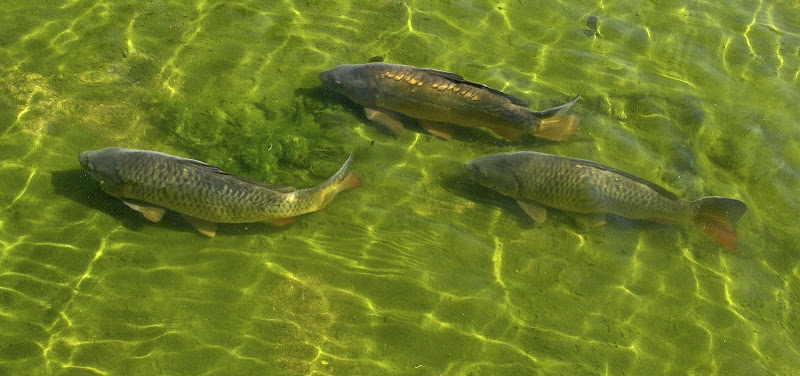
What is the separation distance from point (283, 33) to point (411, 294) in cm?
445

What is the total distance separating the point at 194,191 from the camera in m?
5.46

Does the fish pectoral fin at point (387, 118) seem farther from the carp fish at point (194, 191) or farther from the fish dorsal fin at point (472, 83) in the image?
the carp fish at point (194, 191)

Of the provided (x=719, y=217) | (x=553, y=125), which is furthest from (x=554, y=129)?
(x=719, y=217)

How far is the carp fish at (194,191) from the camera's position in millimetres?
5484

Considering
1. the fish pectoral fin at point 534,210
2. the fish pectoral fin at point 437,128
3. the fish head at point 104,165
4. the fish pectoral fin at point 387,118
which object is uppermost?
the fish head at point 104,165

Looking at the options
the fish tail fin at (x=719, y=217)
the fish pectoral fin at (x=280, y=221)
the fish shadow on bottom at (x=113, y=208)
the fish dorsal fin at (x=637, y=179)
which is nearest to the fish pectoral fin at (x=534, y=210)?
the fish dorsal fin at (x=637, y=179)

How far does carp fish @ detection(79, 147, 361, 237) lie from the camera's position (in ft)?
18.0

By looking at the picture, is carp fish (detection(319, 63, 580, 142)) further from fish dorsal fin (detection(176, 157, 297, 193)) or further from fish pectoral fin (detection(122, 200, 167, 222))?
fish pectoral fin (detection(122, 200, 167, 222))

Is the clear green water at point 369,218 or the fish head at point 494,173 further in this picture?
the fish head at point 494,173

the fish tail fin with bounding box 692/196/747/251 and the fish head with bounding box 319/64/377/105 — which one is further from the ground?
the fish head with bounding box 319/64/377/105

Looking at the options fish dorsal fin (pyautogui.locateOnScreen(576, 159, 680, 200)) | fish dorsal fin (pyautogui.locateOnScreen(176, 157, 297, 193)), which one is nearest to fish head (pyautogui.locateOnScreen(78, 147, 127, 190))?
fish dorsal fin (pyautogui.locateOnScreen(176, 157, 297, 193))

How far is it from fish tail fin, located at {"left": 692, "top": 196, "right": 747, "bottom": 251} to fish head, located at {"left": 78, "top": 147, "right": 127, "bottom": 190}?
19.9 feet

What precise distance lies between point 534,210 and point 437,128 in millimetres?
1611

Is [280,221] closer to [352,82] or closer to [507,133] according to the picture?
[352,82]
